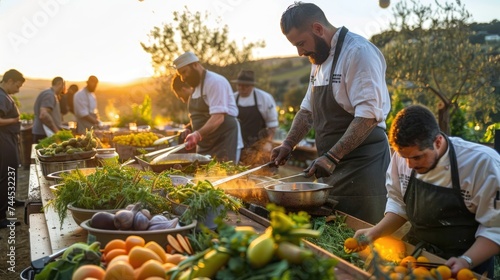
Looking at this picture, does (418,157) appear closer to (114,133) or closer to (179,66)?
(179,66)

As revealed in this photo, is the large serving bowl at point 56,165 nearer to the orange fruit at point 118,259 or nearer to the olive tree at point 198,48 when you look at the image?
the orange fruit at point 118,259

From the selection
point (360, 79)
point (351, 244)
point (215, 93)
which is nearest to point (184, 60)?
point (215, 93)

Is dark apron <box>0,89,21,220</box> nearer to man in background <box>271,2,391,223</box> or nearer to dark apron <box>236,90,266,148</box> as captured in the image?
dark apron <box>236,90,266,148</box>

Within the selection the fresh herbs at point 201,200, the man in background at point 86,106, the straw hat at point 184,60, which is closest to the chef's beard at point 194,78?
the straw hat at point 184,60

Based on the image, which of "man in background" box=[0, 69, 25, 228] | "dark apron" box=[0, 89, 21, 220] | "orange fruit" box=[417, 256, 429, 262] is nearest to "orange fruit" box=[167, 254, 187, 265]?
"orange fruit" box=[417, 256, 429, 262]

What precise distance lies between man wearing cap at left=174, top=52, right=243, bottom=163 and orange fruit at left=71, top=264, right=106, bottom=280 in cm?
421

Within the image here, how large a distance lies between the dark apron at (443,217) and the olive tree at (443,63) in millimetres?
9129

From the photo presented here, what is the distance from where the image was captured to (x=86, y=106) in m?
12.0

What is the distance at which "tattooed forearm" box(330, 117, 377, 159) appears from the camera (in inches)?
144

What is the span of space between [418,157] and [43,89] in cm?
1046

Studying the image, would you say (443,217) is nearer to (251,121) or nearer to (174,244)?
(174,244)

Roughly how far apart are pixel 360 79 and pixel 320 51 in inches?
18.0

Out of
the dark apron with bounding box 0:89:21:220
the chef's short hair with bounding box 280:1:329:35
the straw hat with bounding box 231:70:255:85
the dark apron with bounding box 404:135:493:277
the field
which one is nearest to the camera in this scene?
the dark apron with bounding box 404:135:493:277

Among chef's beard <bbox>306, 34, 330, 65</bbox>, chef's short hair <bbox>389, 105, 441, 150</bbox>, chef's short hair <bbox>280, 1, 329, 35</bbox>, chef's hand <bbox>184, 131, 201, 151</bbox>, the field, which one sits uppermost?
chef's short hair <bbox>280, 1, 329, 35</bbox>
